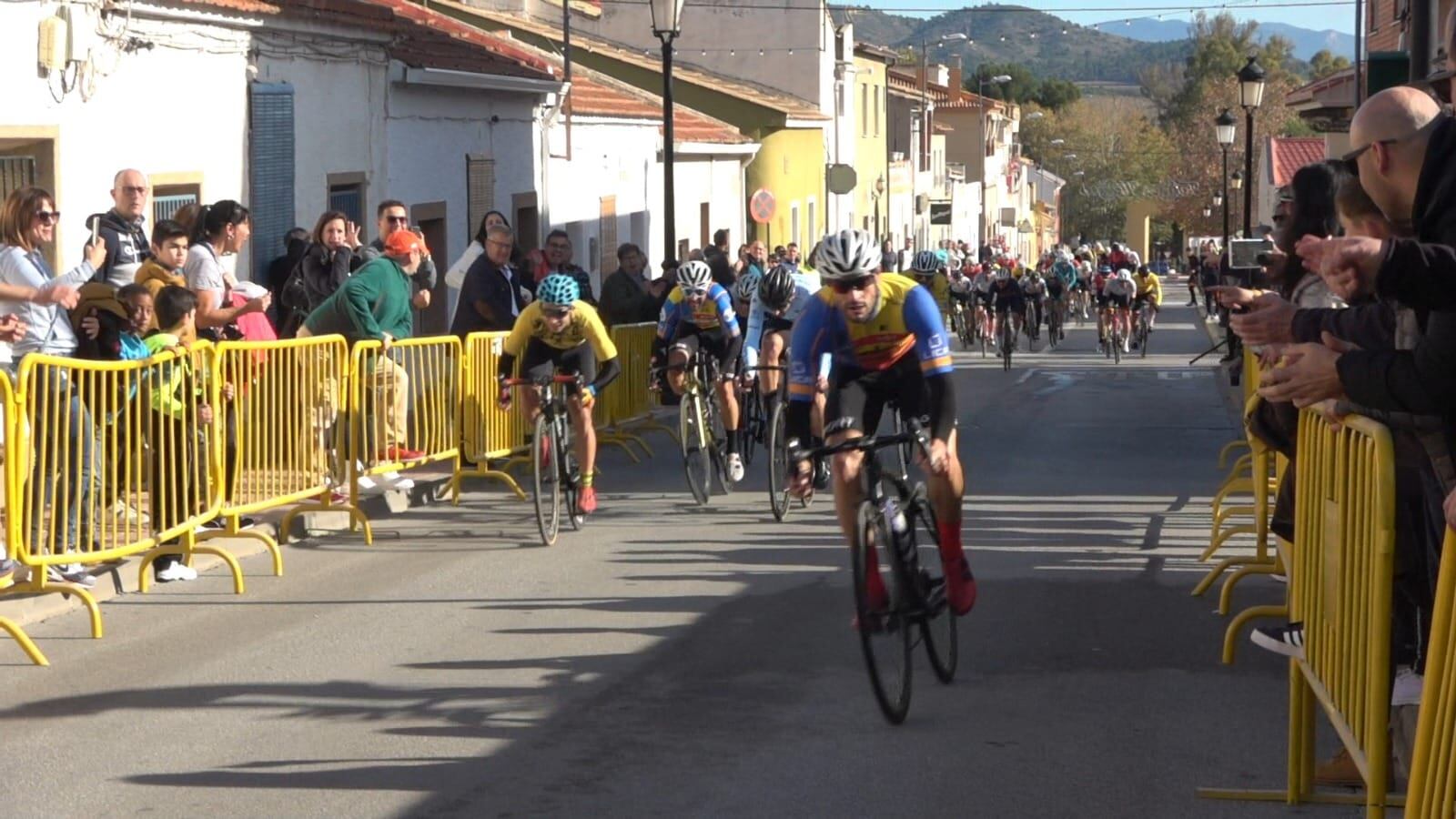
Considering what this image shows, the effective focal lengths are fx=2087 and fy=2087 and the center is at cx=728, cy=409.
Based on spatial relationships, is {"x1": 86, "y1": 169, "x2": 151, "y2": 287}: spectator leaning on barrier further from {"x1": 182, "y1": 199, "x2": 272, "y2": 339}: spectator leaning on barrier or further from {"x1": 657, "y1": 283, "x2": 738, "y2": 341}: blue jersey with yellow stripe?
{"x1": 657, "y1": 283, "x2": 738, "y2": 341}: blue jersey with yellow stripe

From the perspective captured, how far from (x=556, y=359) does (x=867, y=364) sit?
425cm

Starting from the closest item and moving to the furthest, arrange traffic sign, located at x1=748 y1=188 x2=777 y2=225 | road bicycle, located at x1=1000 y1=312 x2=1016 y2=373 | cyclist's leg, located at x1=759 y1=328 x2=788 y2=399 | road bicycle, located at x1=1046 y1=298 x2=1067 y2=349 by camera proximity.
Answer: cyclist's leg, located at x1=759 y1=328 x2=788 y2=399
road bicycle, located at x1=1000 y1=312 x2=1016 y2=373
traffic sign, located at x1=748 y1=188 x2=777 y2=225
road bicycle, located at x1=1046 y1=298 x2=1067 y2=349

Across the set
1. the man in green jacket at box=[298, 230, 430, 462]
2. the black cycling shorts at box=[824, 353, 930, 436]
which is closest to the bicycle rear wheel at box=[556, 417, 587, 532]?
the man in green jacket at box=[298, 230, 430, 462]

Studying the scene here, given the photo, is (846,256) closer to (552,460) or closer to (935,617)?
(935,617)

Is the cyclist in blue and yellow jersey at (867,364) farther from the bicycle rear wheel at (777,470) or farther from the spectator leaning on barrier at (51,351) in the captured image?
the bicycle rear wheel at (777,470)

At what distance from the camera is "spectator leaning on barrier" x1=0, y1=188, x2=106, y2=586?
9258 millimetres

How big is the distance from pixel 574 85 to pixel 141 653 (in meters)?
24.4

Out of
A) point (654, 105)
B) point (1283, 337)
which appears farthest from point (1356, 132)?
point (654, 105)

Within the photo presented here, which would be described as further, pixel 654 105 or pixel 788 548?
pixel 654 105

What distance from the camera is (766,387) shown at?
615 inches

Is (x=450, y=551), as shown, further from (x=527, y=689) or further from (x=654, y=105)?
(x=654, y=105)

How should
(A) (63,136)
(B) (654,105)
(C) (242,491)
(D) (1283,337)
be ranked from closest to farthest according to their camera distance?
(D) (1283,337)
(C) (242,491)
(A) (63,136)
(B) (654,105)

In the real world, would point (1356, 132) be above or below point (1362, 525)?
above

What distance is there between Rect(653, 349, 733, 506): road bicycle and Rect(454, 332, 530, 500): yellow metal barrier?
1.24m
